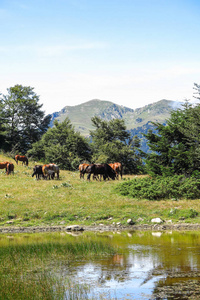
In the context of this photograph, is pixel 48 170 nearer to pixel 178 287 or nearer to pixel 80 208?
pixel 80 208

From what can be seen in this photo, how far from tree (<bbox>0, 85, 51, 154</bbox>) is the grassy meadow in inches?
2023

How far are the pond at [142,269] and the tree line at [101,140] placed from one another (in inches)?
541

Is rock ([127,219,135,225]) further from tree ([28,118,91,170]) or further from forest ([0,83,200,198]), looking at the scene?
tree ([28,118,91,170])

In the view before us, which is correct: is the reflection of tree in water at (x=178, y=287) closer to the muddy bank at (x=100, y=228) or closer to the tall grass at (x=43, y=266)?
the tall grass at (x=43, y=266)

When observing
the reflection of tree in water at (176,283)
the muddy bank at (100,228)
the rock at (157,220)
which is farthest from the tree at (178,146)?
the reflection of tree in water at (176,283)

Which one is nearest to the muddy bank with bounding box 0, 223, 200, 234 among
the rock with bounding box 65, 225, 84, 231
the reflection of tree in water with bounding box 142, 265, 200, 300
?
the rock with bounding box 65, 225, 84, 231

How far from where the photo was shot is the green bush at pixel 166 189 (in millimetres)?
27703

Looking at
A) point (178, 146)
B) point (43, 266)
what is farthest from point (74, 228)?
point (178, 146)

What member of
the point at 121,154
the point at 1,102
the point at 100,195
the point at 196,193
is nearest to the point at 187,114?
the point at 196,193

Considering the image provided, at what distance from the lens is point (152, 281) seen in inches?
434

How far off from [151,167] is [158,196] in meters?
5.15

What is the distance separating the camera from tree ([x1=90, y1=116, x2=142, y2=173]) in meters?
65.9

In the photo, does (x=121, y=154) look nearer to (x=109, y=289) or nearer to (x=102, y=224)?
(x=102, y=224)

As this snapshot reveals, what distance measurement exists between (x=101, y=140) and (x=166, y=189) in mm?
44840
